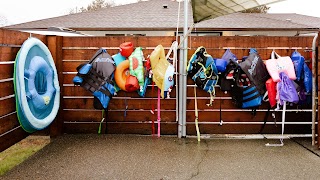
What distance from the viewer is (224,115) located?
5547 mm

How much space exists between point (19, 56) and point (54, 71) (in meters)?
1.00

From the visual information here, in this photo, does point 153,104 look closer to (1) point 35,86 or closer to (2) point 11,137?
(1) point 35,86

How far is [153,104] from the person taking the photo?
5.55 metres

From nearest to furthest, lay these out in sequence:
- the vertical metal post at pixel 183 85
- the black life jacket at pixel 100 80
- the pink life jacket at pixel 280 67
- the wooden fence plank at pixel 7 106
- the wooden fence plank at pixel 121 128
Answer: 1. the wooden fence plank at pixel 7 106
2. the pink life jacket at pixel 280 67
3. the black life jacket at pixel 100 80
4. the vertical metal post at pixel 183 85
5. the wooden fence plank at pixel 121 128

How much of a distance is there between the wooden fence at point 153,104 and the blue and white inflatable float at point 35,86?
20.3 inches

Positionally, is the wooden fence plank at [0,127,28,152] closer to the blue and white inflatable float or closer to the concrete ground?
the blue and white inflatable float

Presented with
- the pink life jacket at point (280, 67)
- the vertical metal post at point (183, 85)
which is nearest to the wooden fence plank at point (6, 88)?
the vertical metal post at point (183, 85)

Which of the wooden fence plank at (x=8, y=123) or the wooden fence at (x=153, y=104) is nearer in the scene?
the wooden fence plank at (x=8, y=123)

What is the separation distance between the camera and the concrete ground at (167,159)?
147 inches

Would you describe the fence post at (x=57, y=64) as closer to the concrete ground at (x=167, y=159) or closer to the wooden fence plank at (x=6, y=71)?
the concrete ground at (x=167, y=159)

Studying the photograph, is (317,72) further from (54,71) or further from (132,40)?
(54,71)

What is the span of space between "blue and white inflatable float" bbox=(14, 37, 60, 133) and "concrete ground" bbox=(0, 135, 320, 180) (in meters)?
0.50

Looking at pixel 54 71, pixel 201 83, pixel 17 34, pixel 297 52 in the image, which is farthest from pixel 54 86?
pixel 297 52

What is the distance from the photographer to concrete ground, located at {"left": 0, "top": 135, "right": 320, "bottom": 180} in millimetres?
3725
